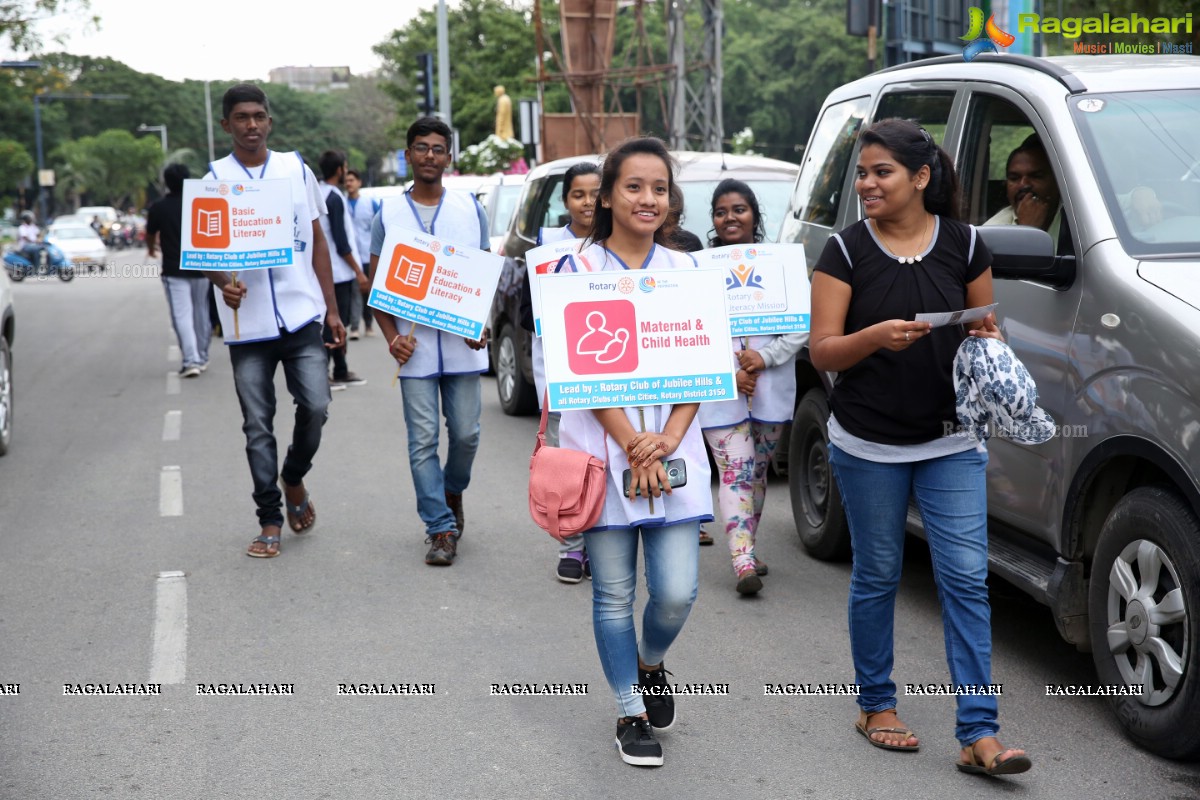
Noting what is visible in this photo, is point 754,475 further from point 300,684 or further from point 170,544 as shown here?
point 170,544

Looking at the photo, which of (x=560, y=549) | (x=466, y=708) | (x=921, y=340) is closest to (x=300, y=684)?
(x=466, y=708)

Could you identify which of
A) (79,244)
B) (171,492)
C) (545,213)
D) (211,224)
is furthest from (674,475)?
(79,244)

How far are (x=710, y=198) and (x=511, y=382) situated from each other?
277 cm

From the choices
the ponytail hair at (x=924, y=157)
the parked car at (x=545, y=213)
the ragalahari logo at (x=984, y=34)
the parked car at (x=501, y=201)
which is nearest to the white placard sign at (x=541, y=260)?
the ponytail hair at (x=924, y=157)

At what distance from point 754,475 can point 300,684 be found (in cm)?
220

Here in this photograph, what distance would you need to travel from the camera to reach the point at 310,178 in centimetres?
668

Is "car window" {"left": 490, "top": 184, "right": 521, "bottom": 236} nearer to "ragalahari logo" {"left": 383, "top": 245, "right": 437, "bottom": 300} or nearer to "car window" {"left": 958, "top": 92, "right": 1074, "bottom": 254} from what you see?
"ragalahari logo" {"left": 383, "top": 245, "right": 437, "bottom": 300}

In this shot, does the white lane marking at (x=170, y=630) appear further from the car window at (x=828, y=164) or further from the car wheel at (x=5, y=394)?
the car wheel at (x=5, y=394)

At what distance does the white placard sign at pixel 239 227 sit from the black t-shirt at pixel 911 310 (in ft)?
10.4

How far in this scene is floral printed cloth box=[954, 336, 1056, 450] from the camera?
3.80 meters

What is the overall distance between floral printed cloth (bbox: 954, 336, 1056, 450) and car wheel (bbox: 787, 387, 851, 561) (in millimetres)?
2299

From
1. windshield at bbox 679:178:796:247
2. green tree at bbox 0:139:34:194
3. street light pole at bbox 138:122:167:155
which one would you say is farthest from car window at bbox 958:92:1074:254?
street light pole at bbox 138:122:167:155

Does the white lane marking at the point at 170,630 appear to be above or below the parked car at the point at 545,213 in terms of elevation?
below

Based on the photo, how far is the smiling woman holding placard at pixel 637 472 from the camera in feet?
13.0
